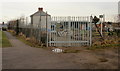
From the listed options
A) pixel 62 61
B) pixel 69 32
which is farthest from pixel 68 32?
pixel 62 61

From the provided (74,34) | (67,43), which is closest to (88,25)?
(74,34)

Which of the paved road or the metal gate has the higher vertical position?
the metal gate

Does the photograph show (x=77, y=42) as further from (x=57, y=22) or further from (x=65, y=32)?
(x=57, y=22)

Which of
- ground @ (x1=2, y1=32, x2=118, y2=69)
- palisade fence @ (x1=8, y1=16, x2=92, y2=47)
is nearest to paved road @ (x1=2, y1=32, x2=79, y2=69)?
ground @ (x1=2, y1=32, x2=118, y2=69)

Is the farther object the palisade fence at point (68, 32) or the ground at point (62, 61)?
the palisade fence at point (68, 32)

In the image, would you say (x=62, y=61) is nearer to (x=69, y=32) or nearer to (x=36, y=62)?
(x=36, y=62)

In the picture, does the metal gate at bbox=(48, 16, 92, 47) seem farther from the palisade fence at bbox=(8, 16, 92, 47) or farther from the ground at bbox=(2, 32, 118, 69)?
the ground at bbox=(2, 32, 118, 69)

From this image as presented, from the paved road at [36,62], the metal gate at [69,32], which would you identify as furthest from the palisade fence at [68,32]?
the paved road at [36,62]

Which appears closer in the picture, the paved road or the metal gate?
the paved road

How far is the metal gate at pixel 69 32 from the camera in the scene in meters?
12.0

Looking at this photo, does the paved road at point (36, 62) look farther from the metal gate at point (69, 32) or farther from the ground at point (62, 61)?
the metal gate at point (69, 32)

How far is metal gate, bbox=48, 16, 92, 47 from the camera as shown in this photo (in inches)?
472

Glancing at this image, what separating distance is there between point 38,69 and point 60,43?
22.5ft

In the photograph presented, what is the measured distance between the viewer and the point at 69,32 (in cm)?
1220
